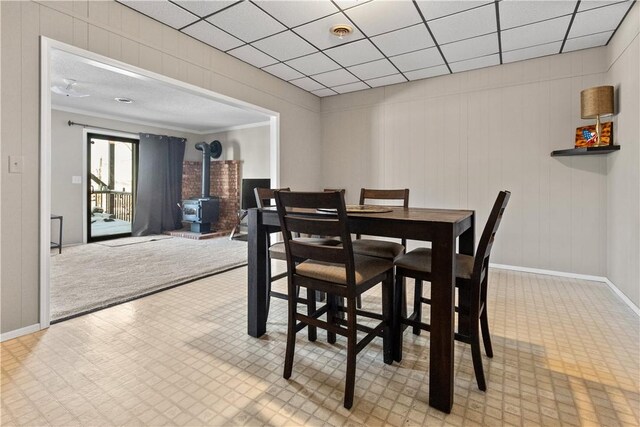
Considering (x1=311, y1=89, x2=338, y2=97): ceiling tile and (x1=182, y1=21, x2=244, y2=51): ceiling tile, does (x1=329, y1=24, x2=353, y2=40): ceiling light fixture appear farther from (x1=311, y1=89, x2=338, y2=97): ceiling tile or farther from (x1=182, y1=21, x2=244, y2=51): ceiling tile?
(x1=311, y1=89, x2=338, y2=97): ceiling tile

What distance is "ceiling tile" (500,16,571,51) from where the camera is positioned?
117 inches

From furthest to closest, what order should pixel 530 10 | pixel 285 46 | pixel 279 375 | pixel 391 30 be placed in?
pixel 285 46
pixel 391 30
pixel 530 10
pixel 279 375

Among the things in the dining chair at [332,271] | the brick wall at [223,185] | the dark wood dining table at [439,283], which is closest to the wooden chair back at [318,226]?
the dining chair at [332,271]

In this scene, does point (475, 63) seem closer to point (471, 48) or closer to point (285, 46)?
point (471, 48)

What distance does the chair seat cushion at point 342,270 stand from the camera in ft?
5.22

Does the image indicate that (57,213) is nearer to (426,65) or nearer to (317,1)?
(317,1)

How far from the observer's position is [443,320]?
1.48m

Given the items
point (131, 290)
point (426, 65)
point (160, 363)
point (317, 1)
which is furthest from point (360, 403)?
point (426, 65)

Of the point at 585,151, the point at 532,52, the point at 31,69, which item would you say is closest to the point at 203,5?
the point at 31,69

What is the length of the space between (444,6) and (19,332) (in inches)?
158

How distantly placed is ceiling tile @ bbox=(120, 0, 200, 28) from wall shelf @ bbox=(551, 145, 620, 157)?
3892 mm

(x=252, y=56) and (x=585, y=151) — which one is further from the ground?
(x=252, y=56)

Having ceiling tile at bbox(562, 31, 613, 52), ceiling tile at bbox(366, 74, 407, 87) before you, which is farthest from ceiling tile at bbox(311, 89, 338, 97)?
ceiling tile at bbox(562, 31, 613, 52)

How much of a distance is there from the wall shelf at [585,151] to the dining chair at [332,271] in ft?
9.10
